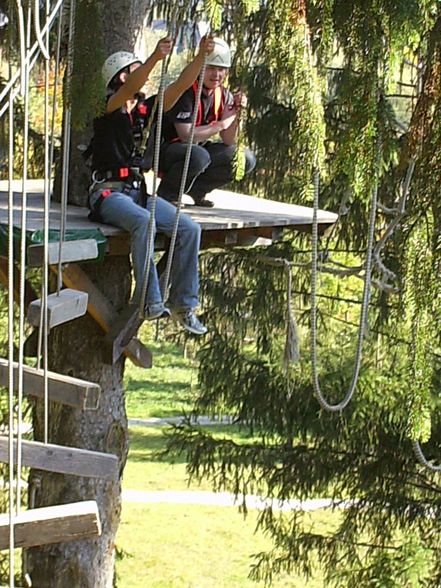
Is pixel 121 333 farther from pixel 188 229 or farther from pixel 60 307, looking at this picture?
pixel 60 307

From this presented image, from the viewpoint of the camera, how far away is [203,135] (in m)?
3.88

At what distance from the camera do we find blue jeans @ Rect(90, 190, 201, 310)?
354 cm

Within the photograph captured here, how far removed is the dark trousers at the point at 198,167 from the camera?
3914 mm

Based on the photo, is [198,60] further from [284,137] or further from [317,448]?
[317,448]

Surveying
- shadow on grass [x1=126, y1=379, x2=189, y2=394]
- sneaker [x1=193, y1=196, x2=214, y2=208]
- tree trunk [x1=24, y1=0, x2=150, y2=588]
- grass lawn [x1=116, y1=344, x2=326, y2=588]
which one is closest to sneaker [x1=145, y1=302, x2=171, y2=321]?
sneaker [x1=193, y1=196, x2=214, y2=208]

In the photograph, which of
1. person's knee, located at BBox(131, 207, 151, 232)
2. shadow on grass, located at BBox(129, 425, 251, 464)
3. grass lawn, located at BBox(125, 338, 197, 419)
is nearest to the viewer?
person's knee, located at BBox(131, 207, 151, 232)

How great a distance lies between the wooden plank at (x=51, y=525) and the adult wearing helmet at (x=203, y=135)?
1.96 meters

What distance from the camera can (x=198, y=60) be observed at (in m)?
3.30

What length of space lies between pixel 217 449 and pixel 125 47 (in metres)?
3.03

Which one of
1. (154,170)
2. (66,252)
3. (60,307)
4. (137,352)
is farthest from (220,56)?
(137,352)

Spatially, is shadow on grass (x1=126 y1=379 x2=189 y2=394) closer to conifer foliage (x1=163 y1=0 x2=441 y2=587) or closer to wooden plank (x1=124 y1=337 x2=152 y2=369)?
conifer foliage (x1=163 y1=0 x2=441 y2=587)

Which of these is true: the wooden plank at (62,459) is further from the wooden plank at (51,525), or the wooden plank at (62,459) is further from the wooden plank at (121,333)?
the wooden plank at (121,333)

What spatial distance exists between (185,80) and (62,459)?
4.80 feet

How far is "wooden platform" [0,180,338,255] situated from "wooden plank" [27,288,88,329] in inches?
16.6
